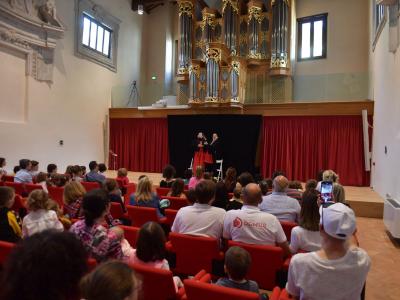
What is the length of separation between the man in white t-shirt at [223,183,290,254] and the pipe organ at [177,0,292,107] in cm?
775

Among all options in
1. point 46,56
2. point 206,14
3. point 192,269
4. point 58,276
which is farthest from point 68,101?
point 58,276

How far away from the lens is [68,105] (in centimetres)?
1109

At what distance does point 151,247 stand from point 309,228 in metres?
1.27

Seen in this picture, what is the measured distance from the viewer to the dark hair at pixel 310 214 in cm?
254

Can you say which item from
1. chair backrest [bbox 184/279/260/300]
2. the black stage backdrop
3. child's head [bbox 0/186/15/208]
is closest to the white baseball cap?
chair backrest [bbox 184/279/260/300]

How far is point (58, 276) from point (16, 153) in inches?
382

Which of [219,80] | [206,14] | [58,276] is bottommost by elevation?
[58,276]

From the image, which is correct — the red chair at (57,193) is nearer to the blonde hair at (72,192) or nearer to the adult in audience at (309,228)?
the blonde hair at (72,192)

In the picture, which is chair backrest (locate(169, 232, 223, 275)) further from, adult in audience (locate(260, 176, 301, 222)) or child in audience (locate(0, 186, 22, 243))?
child in audience (locate(0, 186, 22, 243))

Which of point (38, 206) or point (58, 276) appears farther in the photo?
point (38, 206)

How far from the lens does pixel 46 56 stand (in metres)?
10.1

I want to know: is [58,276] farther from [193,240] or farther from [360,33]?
[360,33]

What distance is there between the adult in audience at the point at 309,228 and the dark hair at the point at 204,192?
829 mm

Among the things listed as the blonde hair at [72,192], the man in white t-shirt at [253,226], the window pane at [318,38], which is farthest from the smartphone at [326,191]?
the window pane at [318,38]
